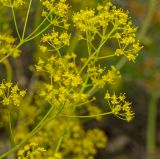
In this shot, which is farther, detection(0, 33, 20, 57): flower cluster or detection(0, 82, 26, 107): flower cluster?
detection(0, 33, 20, 57): flower cluster

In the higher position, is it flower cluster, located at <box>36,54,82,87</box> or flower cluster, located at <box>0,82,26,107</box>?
flower cluster, located at <box>36,54,82,87</box>

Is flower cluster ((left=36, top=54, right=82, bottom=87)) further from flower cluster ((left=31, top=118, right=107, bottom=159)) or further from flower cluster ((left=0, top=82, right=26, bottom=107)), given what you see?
flower cluster ((left=31, top=118, right=107, bottom=159))

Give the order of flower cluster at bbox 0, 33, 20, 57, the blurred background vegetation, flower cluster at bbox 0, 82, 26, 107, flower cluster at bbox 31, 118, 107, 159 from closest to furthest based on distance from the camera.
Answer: flower cluster at bbox 0, 82, 26, 107
flower cluster at bbox 0, 33, 20, 57
flower cluster at bbox 31, 118, 107, 159
the blurred background vegetation

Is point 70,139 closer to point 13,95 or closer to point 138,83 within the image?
point 13,95

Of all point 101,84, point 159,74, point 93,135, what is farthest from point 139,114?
point 101,84

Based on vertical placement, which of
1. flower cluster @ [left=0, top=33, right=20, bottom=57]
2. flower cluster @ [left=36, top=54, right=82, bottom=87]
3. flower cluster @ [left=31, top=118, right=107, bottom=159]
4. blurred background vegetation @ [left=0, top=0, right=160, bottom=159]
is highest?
blurred background vegetation @ [left=0, top=0, right=160, bottom=159]

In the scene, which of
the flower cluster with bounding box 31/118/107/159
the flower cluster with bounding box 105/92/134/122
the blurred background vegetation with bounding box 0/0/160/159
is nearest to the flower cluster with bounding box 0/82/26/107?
the flower cluster with bounding box 105/92/134/122

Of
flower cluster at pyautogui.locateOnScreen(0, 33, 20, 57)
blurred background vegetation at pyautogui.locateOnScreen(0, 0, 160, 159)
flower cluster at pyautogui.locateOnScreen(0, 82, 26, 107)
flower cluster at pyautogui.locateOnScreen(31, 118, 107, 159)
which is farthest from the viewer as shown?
blurred background vegetation at pyautogui.locateOnScreen(0, 0, 160, 159)

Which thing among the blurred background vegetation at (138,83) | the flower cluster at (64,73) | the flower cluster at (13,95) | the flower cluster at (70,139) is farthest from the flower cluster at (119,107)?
the blurred background vegetation at (138,83)
